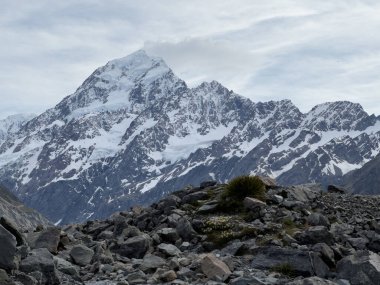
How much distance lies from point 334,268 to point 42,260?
955 cm

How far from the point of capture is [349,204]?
33.4 meters

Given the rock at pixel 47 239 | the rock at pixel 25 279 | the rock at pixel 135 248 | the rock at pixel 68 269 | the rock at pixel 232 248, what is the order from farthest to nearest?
the rock at pixel 135 248 < the rock at pixel 47 239 < the rock at pixel 232 248 < the rock at pixel 68 269 < the rock at pixel 25 279

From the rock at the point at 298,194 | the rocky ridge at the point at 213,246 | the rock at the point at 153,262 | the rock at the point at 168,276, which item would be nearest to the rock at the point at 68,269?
the rocky ridge at the point at 213,246

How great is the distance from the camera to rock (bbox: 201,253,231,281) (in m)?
18.3

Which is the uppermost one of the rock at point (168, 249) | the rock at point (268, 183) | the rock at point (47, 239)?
the rock at point (268, 183)

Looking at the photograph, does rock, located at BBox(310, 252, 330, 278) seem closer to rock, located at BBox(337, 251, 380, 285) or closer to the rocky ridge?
the rocky ridge

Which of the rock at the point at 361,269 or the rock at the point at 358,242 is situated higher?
the rock at the point at 358,242

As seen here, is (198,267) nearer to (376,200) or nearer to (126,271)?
(126,271)

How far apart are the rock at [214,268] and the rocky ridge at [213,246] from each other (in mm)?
32

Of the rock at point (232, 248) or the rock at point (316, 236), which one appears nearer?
the rock at point (232, 248)

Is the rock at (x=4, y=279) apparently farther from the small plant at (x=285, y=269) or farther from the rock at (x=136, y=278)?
the small plant at (x=285, y=269)

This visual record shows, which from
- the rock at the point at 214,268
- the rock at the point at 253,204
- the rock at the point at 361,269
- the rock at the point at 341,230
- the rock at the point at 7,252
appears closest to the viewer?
the rock at the point at 7,252

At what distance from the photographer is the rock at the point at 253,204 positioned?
28141 millimetres

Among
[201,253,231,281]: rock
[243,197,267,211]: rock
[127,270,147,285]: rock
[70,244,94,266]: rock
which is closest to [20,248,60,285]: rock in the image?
→ [127,270,147,285]: rock
